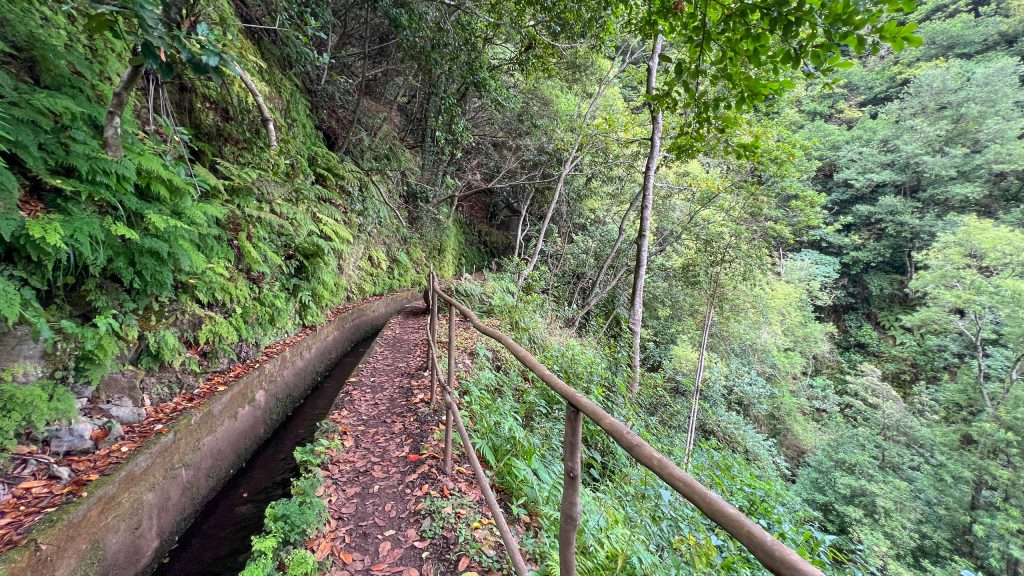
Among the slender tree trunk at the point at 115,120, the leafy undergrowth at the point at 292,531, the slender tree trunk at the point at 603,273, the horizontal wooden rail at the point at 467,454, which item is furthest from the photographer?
the slender tree trunk at the point at 603,273

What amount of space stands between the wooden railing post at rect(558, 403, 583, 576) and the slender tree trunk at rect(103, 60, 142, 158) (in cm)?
465

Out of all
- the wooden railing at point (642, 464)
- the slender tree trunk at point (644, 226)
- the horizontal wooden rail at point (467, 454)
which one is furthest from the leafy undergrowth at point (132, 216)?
the slender tree trunk at point (644, 226)

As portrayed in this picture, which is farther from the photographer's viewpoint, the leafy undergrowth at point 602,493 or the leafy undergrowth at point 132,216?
the leafy undergrowth at point 132,216

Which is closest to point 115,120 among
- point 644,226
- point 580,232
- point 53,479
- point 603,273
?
point 53,479

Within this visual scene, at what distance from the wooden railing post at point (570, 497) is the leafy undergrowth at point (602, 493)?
2.47 feet

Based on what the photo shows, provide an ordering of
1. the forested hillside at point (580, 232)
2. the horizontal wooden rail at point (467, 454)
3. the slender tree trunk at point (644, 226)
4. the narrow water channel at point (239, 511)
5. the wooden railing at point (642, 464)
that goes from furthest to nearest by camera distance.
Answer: the slender tree trunk at point (644, 226), the narrow water channel at point (239, 511), the forested hillside at point (580, 232), the horizontal wooden rail at point (467, 454), the wooden railing at point (642, 464)

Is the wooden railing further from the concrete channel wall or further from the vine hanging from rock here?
the vine hanging from rock

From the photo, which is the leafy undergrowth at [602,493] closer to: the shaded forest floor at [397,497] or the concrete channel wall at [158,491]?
the shaded forest floor at [397,497]

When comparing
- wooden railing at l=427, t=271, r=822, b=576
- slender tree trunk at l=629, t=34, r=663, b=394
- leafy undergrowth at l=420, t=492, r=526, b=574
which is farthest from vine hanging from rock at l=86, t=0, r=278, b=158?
slender tree trunk at l=629, t=34, r=663, b=394

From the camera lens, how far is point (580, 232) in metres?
15.3

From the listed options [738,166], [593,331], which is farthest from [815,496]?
[738,166]

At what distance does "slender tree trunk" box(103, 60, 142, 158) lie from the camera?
332 cm

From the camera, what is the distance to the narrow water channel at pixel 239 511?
9.77ft

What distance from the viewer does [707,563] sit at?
232 centimetres
